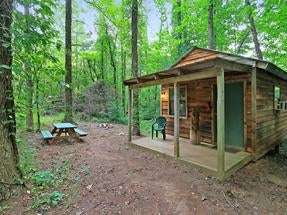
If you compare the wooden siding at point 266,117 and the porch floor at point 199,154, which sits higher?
the wooden siding at point 266,117

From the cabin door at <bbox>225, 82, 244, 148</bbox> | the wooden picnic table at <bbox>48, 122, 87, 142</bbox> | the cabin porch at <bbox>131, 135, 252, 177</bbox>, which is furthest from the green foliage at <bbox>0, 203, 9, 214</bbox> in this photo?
the cabin door at <bbox>225, 82, 244, 148</bbox>

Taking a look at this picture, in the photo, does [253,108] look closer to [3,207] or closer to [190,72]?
[190,72]

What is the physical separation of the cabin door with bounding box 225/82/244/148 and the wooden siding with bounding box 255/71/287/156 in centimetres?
49

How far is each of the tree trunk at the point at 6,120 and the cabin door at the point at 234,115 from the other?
19.7 feet

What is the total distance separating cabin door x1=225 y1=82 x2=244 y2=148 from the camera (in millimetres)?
7523

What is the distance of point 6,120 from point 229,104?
6.38 meters

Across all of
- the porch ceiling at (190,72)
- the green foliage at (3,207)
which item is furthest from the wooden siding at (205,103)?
the green foliage at (3,207)

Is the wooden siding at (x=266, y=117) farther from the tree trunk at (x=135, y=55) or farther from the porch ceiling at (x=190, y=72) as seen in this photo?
the tree trunk at (x=135, y=55)

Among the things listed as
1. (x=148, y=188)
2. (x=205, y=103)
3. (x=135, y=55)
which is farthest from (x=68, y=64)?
(x=148, y=188)

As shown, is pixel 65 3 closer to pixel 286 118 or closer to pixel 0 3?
pixel 0 3

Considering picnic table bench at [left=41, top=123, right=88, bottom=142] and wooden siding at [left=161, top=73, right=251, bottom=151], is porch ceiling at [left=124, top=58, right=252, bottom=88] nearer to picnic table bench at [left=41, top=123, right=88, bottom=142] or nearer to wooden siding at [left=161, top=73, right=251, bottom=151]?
wooden siding at [left=161, top=73, right=251, bottom=151]

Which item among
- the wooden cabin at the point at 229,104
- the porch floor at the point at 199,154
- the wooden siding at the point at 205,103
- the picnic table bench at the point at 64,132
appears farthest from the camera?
the picnic table bench at the point at 64,132

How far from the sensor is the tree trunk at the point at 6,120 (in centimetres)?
397

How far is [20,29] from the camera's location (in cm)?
368
